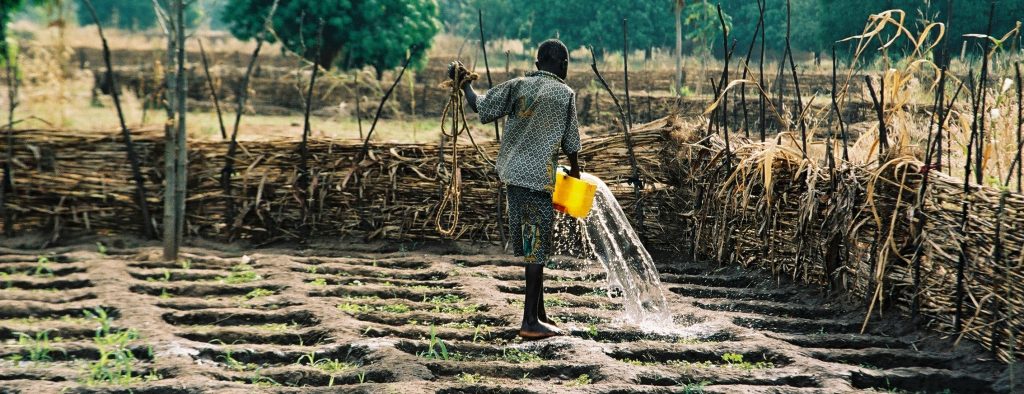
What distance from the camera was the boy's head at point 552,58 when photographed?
5102mm

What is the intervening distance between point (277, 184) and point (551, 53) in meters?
3.27

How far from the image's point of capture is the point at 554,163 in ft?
16.7

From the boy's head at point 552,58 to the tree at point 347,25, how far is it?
1995 cm

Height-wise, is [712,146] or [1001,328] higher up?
[712,146]

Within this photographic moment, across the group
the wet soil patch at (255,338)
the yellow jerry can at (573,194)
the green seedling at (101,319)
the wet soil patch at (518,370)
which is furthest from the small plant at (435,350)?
the green seedling at (101,319)

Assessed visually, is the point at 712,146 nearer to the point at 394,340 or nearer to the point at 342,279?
the point at 342,279

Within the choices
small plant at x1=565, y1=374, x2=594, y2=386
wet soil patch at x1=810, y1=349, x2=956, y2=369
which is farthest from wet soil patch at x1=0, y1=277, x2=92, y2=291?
wet soil patch at x1=810, y1=349, x2=956, y2=369

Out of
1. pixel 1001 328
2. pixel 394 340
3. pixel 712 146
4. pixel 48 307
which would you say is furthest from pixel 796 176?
pixel 48 307

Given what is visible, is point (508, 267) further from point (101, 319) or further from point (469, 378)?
point (101, 319)

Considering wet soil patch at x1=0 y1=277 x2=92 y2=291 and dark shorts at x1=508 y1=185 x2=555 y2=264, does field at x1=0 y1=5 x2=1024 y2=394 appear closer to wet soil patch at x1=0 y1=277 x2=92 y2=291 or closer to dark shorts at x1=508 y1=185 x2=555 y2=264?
wet soil patch at x1=0 y1=277 x2=92 y2=291

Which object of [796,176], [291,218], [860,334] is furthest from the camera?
[291,218]

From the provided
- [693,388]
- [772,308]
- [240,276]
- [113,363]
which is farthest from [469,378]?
[240,276]

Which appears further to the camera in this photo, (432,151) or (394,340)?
(432,151)

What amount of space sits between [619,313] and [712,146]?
1.93 meters
